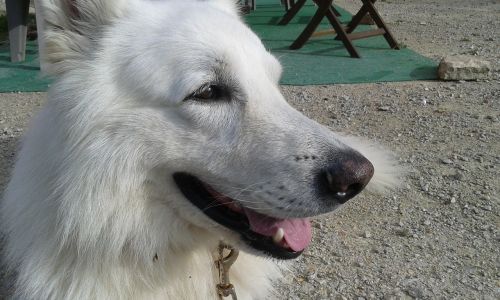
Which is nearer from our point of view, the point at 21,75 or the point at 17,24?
the point at 21,75

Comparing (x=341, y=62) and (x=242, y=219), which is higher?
(x=242, y=219)

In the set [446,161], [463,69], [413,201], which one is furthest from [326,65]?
[413,201]

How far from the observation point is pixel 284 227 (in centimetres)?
183

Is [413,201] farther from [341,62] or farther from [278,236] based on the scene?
[341,62]

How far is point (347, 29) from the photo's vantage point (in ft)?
24.7

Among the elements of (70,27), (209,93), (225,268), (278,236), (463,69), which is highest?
(70,27)

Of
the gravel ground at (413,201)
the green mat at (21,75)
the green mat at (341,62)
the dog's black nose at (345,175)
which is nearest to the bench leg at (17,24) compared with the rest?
the green mat at (21,75)

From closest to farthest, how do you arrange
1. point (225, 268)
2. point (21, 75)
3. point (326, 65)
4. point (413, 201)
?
point (225, 268), point (413, 201), point (21, 75), point (326, 65)

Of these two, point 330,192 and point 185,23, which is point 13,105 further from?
point 330,192

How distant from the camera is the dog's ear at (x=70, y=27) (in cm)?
179

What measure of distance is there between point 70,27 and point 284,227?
3.84ft

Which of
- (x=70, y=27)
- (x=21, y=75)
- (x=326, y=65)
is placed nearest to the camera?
(x=70, y=27)

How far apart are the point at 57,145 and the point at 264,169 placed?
2.60 feet

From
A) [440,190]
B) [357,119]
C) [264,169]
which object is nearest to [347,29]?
[357,119]
